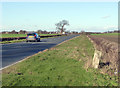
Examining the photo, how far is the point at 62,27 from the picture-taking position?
14188cm

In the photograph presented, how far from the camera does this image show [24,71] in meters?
7.62

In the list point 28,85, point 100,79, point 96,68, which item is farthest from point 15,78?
point 96,68

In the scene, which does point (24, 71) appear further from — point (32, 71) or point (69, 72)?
point (69, 72)

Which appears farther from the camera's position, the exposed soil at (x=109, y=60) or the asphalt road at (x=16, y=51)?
the asphalt road at (x=16, y=51)

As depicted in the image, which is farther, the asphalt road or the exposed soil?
the asphalt road

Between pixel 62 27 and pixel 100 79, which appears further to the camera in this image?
pixel 62 27

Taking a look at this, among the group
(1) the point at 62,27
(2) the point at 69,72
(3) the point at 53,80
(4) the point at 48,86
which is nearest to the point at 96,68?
(2) the point at 69,72

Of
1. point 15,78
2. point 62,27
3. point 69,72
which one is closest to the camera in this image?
point 15,78

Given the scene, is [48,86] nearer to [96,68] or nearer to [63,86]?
[63,86]

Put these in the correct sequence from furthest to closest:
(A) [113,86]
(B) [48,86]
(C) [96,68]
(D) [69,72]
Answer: (C) [96,68]
(D) [69,72]
(A) [113,86]
(B) [48,86]

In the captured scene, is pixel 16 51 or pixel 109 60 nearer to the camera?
pixel 109 60

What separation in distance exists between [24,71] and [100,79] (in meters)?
3.37

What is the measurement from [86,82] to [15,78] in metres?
2.70

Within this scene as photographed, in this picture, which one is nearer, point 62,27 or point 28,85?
point 28,85
